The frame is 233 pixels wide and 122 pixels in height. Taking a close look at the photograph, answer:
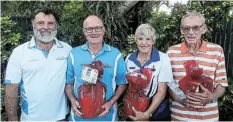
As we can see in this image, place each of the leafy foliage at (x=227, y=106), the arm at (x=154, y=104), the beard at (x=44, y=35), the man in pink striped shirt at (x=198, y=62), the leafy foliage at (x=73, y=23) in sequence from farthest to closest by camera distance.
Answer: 1. the leafy foliage at (x=73, y=23)
2. the leafy foliage at (x=227, y=106)
3. the beard at (x=44, y=35)
4. the man in pink striped shirt at (x=198, y=62)
5. the arm at (x=154, y=104)

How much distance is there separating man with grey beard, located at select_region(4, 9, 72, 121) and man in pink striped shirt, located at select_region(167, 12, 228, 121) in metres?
1.17

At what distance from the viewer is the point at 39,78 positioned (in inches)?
125

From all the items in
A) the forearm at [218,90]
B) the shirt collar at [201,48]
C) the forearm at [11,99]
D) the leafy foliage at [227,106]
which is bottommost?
the leafy foliage at [227,106]

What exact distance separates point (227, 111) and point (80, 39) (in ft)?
8.59

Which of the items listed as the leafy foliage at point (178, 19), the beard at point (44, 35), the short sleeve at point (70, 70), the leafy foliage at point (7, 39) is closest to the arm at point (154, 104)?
the short sleeve at point (70, 70)

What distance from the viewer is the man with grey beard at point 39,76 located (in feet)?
10.5

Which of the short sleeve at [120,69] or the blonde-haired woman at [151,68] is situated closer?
the blonde-haired woman at [151,68]

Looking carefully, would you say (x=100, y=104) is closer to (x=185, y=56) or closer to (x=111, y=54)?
(x=111, y=54)

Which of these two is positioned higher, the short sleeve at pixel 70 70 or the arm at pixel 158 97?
the short sleeve at pixel 70 70

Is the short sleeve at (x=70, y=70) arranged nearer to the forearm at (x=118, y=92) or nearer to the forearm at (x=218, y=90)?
the forearm at (x=118, y=92)

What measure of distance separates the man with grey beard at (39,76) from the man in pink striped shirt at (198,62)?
46.1 inches

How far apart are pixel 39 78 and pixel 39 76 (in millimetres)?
21

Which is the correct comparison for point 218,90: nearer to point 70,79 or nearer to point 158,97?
point 158,97

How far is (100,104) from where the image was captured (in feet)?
9.82
